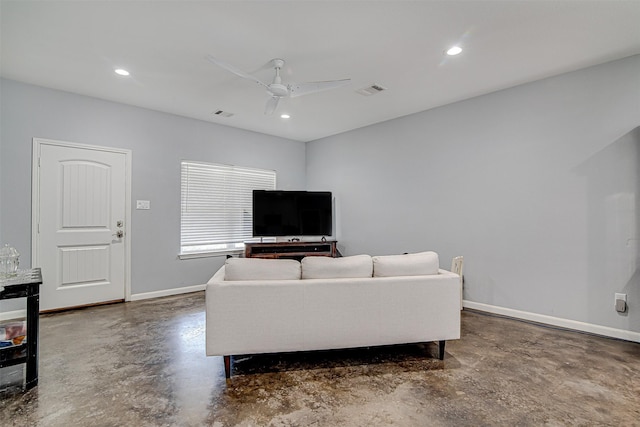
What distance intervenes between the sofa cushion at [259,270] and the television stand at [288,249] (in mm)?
2461

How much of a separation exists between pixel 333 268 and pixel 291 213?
2.87m

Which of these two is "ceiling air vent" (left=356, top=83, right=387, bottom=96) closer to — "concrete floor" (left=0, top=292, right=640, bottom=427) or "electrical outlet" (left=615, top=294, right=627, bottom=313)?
"concrete floor" (left=0, top=292, right=640, bottom=427)

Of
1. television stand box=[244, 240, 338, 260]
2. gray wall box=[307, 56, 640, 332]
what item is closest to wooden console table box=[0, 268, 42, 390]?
television stand box=[244, 240, 338, 260]

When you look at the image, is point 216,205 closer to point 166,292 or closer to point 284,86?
point 166,292

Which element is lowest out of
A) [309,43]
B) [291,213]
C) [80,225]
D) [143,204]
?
[80,225]

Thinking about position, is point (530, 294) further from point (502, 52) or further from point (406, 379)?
point (502, 52)

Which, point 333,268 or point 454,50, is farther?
point 454,50

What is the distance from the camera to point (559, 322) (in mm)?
3219

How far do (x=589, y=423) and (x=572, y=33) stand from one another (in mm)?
2778

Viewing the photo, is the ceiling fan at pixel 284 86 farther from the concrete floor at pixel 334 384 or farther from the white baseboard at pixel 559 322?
the white baseboard at pixel 559 322

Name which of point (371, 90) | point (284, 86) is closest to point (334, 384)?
point (284, 86)

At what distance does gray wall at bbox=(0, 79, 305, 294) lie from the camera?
11.2ft

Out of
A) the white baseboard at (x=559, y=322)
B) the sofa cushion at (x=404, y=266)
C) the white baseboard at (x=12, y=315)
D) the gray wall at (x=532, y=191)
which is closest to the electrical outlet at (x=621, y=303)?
the gray wall at (x=532, y=191)

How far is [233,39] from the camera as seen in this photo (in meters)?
2.60
